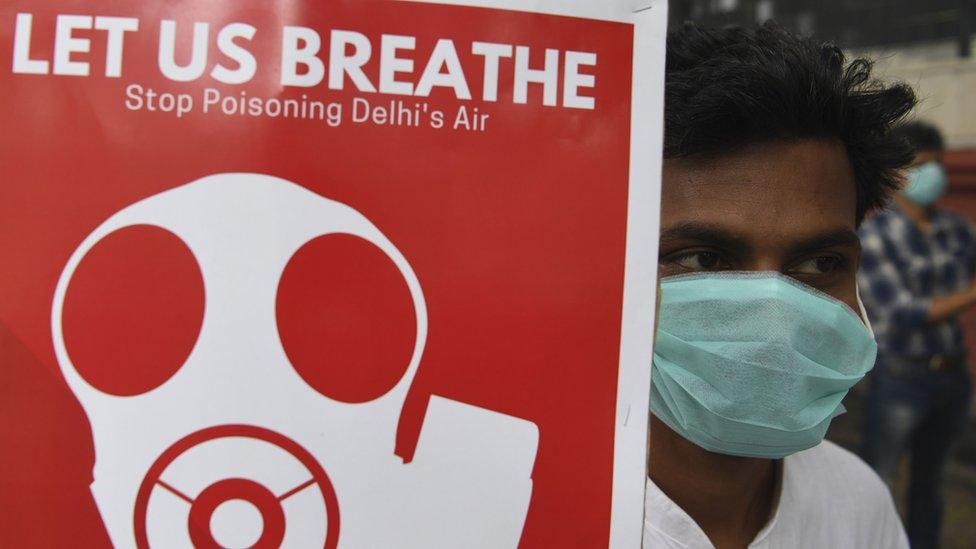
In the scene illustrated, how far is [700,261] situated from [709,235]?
5cm

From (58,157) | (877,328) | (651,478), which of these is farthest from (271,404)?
(877,328)

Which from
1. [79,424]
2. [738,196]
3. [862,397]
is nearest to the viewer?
[79,424]

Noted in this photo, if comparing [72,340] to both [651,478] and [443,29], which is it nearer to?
[443,29]

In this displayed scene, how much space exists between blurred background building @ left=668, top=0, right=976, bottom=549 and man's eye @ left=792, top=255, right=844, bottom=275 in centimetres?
466

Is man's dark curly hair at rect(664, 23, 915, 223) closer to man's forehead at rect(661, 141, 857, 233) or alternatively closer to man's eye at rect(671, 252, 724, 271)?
man's forehead at rect(661, 141, 857, 233)

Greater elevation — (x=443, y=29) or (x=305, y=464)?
(x=443, y=29)

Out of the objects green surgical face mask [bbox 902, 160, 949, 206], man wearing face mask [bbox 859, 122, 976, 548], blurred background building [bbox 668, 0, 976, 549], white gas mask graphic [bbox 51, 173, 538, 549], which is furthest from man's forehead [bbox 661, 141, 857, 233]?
blurred background building [bbox 668, 0, 976, 549]

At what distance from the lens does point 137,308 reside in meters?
0.90

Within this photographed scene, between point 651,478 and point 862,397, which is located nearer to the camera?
point 651,478

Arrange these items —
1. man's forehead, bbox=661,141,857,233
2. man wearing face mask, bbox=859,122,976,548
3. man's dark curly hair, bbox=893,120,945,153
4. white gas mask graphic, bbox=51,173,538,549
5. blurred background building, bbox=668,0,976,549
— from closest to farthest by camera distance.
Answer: white gas mask graphic, bbox=51,173,538,549
man's forehead, bbox=661,141,857,233
man wearing face mask, bbox=859,122,976,548
man's dark curly hair, bbox=893,120,945,153
blurred background building, bbox=668,0,976,549

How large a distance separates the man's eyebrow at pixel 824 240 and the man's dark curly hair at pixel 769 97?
0.15m

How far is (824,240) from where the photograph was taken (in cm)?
140

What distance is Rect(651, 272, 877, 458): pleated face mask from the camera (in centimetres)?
140

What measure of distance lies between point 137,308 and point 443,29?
1.28ft
